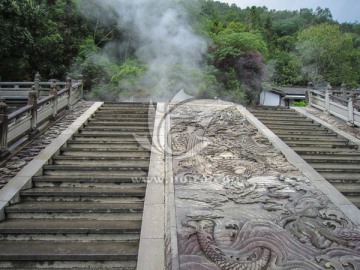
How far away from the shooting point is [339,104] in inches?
409

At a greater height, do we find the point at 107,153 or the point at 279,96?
the point at 279,96

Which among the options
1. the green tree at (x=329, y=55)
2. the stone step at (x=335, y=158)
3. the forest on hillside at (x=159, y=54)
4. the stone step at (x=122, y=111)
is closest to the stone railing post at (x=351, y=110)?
the stone step at (x=335, y=158)

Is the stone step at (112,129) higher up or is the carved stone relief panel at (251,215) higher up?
the stone step at (112,129)

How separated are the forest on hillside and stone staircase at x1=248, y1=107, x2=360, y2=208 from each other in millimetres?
6598

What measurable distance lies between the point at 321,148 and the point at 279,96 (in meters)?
15.1

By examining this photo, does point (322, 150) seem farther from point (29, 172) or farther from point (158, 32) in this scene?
point (158, 32)

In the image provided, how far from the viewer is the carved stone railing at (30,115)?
242 inches

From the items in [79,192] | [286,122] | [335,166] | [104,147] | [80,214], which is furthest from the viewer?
[286,122]

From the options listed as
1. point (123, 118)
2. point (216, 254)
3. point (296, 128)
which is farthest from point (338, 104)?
point (216, 254)

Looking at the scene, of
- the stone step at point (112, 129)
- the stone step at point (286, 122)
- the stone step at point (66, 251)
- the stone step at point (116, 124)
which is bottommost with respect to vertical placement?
the stone step at point (66, 251)

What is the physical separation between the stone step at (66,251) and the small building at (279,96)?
19479mm

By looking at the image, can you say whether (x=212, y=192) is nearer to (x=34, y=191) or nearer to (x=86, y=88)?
(x=34, y=191)

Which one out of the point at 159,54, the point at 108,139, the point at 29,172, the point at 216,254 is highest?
the point at 159,54

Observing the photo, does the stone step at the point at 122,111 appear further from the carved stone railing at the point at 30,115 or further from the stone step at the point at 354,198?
the stone step at the point at 354,198
